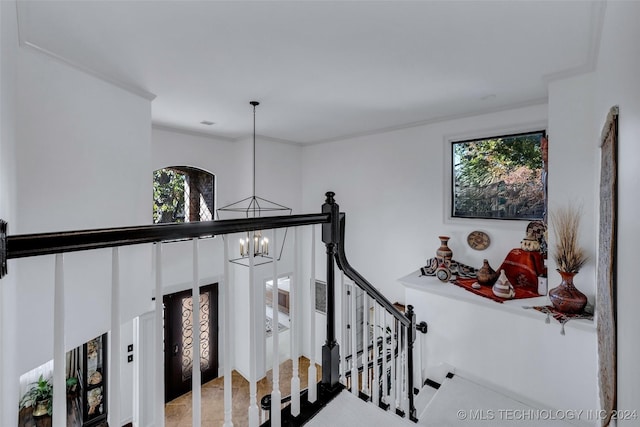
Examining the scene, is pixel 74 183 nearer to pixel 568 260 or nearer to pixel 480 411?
pixel 480 411

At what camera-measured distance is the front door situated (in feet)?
16.2

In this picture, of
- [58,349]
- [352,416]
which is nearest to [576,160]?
[352,416]

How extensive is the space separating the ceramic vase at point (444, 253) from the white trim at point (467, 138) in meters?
0.30

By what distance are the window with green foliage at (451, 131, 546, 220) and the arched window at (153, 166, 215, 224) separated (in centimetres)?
392

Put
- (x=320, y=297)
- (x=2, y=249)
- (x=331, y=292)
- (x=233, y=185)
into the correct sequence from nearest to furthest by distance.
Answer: (x=2, y=249), (x=331, y=292), (x=233, y=185), (x=320, y=297)

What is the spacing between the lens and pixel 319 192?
5.77 m

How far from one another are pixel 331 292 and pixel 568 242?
2.18 m

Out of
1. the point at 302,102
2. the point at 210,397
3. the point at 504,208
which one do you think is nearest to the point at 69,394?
the point at 210,397

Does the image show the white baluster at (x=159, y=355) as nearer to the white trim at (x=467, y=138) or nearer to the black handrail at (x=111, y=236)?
the black handrail at (x=111, y=236)

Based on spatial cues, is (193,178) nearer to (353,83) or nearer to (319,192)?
(319,192)

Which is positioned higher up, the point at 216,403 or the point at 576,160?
the point at 576,160

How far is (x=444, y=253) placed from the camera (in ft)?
12.3

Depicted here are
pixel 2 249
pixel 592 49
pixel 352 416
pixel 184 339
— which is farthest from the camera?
pixel 184 339

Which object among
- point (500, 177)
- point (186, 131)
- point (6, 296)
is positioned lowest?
point (6, 296)
